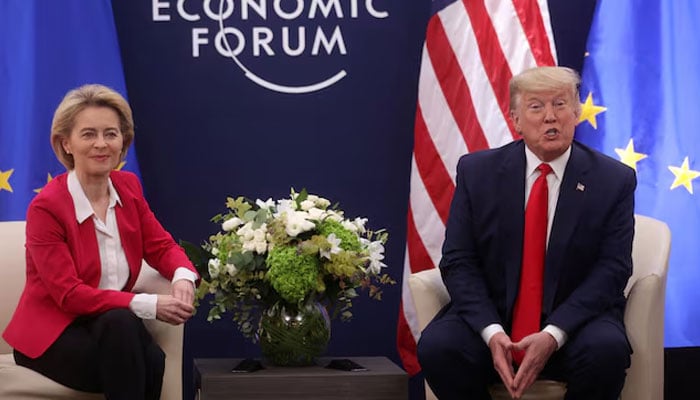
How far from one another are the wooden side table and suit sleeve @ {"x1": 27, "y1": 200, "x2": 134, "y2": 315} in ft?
1.27

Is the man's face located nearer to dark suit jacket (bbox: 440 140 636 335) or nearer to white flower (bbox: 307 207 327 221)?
dark suit jacket (bbox: 440 140 636 335)

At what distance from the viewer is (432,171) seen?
14.3 ft

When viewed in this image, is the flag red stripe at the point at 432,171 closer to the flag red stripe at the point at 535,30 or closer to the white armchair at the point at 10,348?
the flag red stripe at the point at 535,30

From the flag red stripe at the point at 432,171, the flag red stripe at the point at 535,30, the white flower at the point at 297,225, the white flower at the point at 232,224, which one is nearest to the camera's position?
the white flower at the point at 297,225

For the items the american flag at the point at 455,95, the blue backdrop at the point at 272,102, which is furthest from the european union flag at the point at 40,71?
the american flag at the point at 455,95

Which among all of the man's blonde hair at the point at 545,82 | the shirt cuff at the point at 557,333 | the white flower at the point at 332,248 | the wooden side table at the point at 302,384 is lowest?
the wooden side table at the point at 302,384

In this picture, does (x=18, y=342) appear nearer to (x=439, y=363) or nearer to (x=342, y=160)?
(x=439, y=363)

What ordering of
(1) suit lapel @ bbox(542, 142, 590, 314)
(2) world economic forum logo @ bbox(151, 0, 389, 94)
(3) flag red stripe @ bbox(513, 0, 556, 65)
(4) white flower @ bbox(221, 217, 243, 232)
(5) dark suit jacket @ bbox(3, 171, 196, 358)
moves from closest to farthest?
(5) dark suit jacket @ bbox(3, 171, 196, 358)
(1) suit lapel @ bbox(542, 142, 590, 314)
(4) white flower @ bbox(221, 217, 243, 232)
(3) flag red stripe @ bbox(513, 0, 556, 65)
(2) world economic forum logo @ bbox(151, 0, 389, 94)

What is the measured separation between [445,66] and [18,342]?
1973 millimetres

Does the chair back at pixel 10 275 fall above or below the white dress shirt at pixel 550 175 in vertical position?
below

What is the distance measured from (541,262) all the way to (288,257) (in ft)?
2.56

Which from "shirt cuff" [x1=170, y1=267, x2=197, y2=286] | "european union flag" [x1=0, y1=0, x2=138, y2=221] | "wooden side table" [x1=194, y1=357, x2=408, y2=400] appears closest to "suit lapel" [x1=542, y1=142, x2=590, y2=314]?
"wooden side table" [x1=194, y1=357, x2=408, y2=400]

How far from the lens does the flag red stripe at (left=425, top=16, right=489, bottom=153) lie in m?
4.23

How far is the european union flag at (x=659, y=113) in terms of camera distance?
14.2 ft
